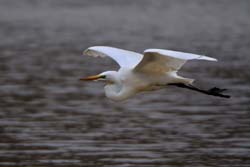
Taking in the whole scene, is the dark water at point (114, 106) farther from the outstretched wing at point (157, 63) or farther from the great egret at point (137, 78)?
the outstretched wing at point (157, 63)

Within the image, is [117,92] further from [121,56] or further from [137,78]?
[121,56]

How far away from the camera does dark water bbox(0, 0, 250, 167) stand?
1057 centimetres

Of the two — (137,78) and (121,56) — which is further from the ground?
(121,56)

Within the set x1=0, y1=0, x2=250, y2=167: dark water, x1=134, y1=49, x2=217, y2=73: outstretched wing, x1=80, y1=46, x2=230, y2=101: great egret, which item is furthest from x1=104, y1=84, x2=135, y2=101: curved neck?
x1=0, y1=0, x2=250, y2=167: dark water

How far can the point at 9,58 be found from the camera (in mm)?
20562

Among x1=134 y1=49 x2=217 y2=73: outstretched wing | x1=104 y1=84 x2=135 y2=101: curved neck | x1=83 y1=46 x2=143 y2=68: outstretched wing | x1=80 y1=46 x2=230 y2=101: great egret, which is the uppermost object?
x1=83 y1=46 x2=143 y2=68: outstretched wing

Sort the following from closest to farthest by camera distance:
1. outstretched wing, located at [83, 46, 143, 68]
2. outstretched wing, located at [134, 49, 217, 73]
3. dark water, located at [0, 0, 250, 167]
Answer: outstretched wing, located at [134, 49, 217, 73] → outstretched wing, located at [83, 46, 143, 68] → dark water, located at [0, 0, 250, 167]

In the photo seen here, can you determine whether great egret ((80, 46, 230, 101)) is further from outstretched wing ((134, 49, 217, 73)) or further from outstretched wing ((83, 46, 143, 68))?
outstretched wing ((83, 46, 143, 68))

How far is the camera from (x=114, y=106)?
14.2 meters

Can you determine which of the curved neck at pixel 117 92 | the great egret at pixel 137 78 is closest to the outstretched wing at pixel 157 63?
the great egret at pixel 137 78

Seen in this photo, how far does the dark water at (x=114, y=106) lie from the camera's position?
34.7 ft

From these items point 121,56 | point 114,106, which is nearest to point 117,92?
point 121,56

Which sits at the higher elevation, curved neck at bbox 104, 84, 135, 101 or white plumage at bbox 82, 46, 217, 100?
white plumage at bbox 82, 46, 217, 100

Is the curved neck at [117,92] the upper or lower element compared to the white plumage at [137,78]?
lower
